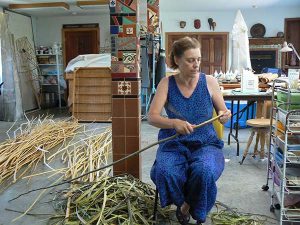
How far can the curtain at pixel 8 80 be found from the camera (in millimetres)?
6418

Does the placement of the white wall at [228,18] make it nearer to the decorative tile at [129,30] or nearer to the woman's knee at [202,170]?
the decorative tile at [129,30]

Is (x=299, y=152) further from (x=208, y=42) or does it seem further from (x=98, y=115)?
(x=208, y=42)

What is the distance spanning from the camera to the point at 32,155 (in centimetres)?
385

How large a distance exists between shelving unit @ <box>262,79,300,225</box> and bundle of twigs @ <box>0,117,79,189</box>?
2.44 metres

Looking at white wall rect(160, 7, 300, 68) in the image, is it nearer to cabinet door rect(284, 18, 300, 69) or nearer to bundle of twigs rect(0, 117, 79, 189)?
cabinet door rect(284, 18, 300, 69)

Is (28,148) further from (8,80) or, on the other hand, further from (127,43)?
(8,80)

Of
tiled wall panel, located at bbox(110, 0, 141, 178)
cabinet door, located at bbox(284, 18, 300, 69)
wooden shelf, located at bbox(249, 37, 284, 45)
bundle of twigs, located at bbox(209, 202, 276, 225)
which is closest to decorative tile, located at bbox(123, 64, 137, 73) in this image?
tiled wall panel, located at bbox(110, 0, 141, 178)

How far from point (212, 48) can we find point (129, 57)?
22.4 ft

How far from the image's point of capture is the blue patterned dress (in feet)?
6.22

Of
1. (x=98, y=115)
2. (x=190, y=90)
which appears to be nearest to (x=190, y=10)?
(x=98, y=115)

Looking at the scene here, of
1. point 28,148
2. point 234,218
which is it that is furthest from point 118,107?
point 28,148

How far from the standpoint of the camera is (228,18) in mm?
8836

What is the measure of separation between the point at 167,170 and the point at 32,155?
2479mm

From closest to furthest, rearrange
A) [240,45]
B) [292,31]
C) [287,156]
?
1. [287,156]
2. [240,45]
3. [292,31]
